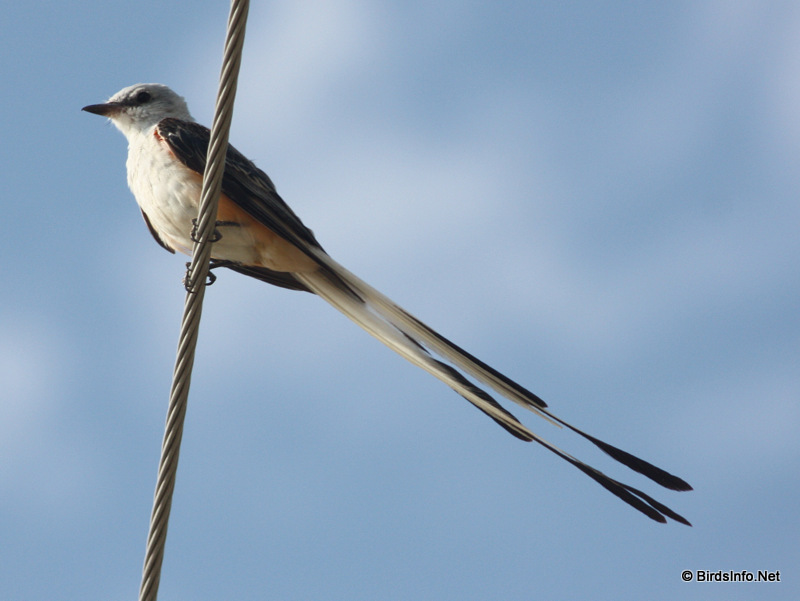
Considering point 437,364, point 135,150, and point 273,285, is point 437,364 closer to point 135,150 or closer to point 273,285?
point 273,285

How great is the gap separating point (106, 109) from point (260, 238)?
1350 mm

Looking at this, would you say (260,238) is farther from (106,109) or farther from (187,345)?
(187,345)

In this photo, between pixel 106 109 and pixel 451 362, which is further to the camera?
pixel 106 109

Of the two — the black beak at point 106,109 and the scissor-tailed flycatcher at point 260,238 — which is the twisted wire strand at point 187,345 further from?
the black beak at point 106,109

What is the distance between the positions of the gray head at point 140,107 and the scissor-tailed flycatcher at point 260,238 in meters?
0.09

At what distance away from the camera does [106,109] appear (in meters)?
4.57

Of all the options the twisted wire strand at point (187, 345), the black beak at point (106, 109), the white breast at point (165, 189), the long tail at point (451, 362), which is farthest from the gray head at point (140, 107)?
the twisted wire strand at point (187, 345)

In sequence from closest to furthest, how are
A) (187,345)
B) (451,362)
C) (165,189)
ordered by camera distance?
(187,345), (451,362), (165,189)

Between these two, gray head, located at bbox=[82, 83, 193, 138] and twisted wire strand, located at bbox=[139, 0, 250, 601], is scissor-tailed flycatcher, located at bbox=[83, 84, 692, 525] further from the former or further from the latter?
twisted wire strand, located at bbox=[139, 0, 250, 601]

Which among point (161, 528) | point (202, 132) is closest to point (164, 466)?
point (161, 528)

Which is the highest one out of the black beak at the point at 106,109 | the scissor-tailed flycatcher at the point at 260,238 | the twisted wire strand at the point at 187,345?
the black beak at the point at 106,109

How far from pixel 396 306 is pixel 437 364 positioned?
38 centimetres

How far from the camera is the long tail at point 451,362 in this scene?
9.52 feet

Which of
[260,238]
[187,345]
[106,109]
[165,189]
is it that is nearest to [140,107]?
[106,109]
